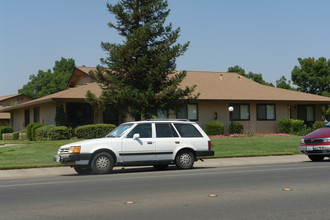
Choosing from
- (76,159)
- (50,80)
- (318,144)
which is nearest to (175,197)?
(76,159)

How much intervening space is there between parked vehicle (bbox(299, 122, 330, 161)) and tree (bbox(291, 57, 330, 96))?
48.1 meters

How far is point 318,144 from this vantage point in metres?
17.8

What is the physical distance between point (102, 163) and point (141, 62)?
1082 cm

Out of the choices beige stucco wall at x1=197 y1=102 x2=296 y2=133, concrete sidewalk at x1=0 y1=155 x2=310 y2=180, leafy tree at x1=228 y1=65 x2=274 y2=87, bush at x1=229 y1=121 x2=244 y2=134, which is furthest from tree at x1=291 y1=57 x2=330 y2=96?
concrete sidewalk at x1=0 y1=155 x2=310 y2=180

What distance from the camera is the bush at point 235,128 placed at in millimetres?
34484

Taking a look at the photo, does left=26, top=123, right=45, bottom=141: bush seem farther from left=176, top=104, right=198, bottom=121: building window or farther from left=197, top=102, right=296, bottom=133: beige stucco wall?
left=197, top=102, right=296, bottom=133: beige stucco wall

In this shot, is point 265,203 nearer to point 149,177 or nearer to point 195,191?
point 195,191

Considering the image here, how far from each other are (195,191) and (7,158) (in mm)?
12038

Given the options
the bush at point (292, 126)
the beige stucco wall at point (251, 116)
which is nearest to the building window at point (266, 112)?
the beige stucco wall at point (251, 116)

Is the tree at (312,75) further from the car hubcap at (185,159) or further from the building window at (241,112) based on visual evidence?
the car hubcap at (185,159)

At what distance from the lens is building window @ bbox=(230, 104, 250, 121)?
120 feet

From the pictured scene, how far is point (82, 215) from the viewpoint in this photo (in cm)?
789

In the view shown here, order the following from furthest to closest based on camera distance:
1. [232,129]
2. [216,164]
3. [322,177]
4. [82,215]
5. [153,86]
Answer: [232,129] < [153,86] < [216,164] < [322,177] < [82,215]

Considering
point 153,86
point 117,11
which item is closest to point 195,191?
point 153,86
